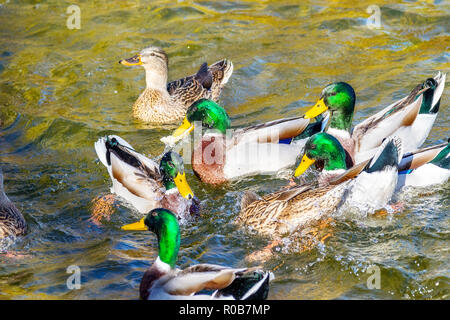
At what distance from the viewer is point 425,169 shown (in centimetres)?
732

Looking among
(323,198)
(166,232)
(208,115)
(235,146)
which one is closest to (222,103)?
(208,115)

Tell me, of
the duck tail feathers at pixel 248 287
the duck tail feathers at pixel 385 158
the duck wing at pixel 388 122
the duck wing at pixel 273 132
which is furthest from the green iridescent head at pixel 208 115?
the duck tail feathers at pixel 248 287

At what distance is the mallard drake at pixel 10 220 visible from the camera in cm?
658

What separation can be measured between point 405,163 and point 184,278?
308 centimetres

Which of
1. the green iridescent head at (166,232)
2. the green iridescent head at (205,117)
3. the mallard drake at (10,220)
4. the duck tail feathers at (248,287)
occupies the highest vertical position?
the green iridescent head at (205,117)

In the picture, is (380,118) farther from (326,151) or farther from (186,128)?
(186,128)

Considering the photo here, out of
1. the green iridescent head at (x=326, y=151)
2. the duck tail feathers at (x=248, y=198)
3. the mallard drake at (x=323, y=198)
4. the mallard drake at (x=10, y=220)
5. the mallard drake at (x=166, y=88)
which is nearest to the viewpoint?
the mallard drake at (x=10, y=220)

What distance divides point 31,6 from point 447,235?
9.30 metres

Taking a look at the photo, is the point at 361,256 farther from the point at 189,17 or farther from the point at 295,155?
the point at 189,17

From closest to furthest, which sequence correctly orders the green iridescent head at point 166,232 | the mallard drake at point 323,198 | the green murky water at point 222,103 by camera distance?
the green iridescent head at point 166,232 < the green murky water at point 222,103 < the mallard drake at point 323,198

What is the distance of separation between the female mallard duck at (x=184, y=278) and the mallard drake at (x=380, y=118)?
2.99 m

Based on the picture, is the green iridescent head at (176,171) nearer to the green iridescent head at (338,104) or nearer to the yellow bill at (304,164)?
the yellow bill at (304,164)

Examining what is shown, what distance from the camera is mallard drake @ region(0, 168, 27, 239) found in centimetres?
658
